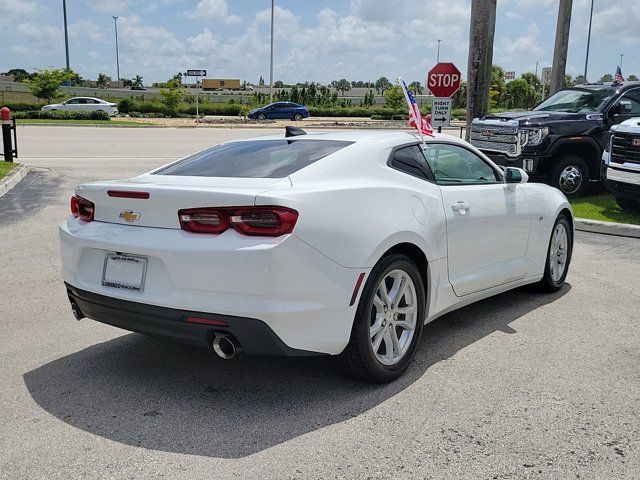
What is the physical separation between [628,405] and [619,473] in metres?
0.85

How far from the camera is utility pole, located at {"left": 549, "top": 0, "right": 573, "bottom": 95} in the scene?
19078 millimetres

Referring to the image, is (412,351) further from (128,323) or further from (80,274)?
(80,274)

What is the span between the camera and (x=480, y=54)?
13.9 meters

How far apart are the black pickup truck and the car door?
668 cm

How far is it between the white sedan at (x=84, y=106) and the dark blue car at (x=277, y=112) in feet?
31.7

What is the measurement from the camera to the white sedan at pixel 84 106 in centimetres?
4566

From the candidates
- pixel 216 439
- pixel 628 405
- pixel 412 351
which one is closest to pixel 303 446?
pixel 216 439

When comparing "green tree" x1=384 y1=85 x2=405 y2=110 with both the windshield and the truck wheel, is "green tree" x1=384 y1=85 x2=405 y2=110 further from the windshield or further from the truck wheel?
the truck wheel

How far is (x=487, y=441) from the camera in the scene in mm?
3518

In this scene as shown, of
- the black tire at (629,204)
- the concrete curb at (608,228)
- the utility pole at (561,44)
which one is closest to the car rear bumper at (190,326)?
the concrete curb at (608,228)

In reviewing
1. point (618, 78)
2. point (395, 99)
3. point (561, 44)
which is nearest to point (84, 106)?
point (395, 99)

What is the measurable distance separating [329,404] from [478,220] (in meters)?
1.93

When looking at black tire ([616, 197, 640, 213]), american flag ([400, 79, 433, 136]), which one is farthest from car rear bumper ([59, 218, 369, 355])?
black tire ([616, 197, 640, 213])

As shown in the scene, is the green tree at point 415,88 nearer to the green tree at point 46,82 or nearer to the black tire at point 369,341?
the green tree at point 46,82
